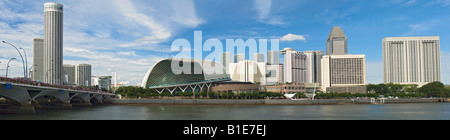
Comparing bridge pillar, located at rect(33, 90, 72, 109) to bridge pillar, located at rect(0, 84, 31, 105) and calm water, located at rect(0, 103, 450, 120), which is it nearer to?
calm water, located at rect(0, 103, 450, 120)

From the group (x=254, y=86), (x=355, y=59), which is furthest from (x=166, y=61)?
(x=355, y=59)

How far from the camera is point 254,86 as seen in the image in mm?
125000

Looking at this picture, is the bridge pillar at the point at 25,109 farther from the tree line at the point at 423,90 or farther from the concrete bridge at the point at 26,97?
the tree line at the point at 423,90

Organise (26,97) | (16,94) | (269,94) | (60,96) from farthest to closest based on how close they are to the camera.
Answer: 1. (269,94)
2. (60,96)
3. (26,97)
4. (16,94)

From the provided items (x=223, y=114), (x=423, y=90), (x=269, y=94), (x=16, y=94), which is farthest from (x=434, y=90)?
(x=16, y=94)

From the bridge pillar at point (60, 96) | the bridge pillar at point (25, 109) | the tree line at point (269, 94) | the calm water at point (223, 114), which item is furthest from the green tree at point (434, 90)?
the bridge pillar at point (25, 109)

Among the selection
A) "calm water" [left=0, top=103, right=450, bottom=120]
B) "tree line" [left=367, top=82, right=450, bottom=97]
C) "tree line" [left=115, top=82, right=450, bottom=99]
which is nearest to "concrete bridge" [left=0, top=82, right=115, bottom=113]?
"calm water" [left=0, top=103, right=450, bottom=120]

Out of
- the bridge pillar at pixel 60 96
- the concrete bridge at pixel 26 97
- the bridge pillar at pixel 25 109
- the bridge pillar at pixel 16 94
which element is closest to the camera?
the bridge pillar at pixel 16 94

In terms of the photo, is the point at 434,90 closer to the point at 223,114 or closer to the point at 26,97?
the point at 223,114

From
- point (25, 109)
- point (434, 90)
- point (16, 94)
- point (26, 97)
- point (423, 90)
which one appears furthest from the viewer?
point (423, 90)

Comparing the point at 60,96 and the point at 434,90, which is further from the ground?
the point at 60,96

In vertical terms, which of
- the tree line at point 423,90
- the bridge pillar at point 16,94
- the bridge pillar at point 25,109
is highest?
the bridge pillar at point 16,94
